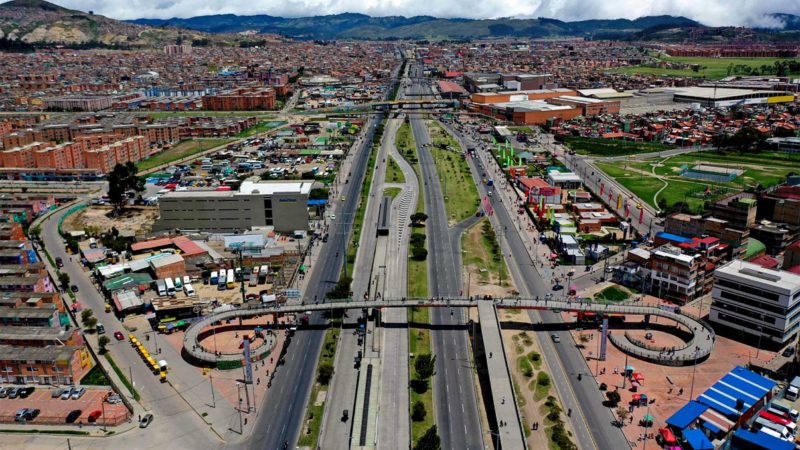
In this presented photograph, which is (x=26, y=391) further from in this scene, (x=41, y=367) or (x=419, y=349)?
(x=419, y=349)

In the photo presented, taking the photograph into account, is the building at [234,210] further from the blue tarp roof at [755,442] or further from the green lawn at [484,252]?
the blue tarp roof at [755,442]

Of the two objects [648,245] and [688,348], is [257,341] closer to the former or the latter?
[688,348]

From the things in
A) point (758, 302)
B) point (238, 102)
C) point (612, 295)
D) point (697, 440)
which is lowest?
point (697, 440)

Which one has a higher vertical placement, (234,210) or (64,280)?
(234,210)

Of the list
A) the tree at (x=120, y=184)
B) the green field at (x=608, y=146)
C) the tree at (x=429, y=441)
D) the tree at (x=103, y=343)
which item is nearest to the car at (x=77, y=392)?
the tree at (x=103, y=343)

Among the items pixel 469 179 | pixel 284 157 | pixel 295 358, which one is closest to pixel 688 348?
pixel 295 358

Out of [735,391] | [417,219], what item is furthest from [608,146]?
[735,391]

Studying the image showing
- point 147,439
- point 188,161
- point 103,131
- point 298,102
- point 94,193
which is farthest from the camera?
point 298,102
